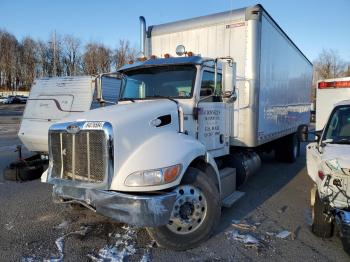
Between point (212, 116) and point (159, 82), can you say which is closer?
point (159, 82)

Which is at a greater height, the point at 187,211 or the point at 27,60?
the point at 27,60

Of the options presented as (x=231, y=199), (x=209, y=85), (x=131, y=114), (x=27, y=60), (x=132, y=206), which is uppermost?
(x=27, y=60)

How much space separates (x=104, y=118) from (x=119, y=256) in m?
1.76

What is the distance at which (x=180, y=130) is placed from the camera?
4.88 metres

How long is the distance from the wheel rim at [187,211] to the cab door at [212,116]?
3.93 feet

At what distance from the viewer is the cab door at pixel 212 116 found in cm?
535

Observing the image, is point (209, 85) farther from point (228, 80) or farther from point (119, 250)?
point (119, 250)

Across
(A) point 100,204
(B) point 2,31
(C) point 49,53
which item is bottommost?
(A) point 100,204

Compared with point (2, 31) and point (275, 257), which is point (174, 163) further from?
point (2, 31)

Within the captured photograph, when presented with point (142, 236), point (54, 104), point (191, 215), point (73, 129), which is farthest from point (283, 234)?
point (54, 104)

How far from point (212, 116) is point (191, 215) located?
6.21ft

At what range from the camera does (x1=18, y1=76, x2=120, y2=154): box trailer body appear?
27.1ft

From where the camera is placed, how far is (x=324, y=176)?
4.23 meters

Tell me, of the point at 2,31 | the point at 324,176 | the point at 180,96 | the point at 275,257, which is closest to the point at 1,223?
the point at 180,96
